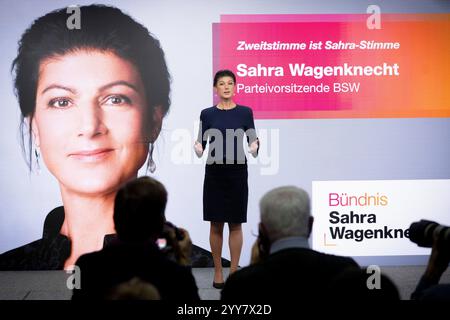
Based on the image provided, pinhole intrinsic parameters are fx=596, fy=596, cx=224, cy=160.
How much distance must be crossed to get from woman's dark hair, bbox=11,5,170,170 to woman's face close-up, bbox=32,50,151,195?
60 mm

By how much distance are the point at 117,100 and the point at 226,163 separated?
1247mm

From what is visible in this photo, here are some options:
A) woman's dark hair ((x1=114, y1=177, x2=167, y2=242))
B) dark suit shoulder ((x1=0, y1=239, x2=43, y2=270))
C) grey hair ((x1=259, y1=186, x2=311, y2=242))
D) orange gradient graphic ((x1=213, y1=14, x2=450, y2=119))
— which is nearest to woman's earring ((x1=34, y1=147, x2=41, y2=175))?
dark suit shoulder ((x1=0, y1=239, x2=43, y2=270))

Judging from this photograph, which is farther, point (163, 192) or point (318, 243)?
point (318, 243)

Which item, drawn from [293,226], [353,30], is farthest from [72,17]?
[293,226]

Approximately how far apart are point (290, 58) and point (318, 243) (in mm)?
1542

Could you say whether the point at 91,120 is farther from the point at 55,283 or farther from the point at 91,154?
the point at 55,283

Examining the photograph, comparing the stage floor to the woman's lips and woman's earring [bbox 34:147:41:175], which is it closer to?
woman's earring [bbox 34:147:41:175]

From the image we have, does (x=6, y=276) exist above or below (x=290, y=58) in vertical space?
below

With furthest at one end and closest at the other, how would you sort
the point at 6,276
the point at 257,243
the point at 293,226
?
the point at 6,276 → the point at 257,243 → the point at 293,226

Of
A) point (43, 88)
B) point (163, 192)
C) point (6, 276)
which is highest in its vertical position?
point (43, 88)

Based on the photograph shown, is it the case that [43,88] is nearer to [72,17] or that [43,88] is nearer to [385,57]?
[72,17]

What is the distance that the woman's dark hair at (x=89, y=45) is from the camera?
4.87 metres

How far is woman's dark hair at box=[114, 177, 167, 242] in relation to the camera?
7.11 ft

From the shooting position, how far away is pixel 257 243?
2381 mm
